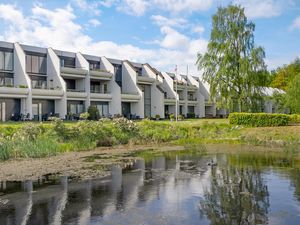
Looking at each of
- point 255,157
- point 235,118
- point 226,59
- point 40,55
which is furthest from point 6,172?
point 40,55

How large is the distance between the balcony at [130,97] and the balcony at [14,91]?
14.8 metres

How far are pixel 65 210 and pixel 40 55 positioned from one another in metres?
42.9

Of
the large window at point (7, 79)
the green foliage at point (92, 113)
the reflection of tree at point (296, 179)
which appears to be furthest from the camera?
the green foliage at point (92, 113)

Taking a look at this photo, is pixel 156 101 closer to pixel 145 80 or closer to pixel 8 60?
pixel 145 80

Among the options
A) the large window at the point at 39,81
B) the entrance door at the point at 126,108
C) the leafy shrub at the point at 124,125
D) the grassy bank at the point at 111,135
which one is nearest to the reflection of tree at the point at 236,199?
the grassy bank at the point at 111,135

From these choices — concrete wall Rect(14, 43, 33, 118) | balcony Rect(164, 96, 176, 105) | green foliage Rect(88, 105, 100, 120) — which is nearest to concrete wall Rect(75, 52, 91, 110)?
green foliage Rect(88, 105, 100, 120)

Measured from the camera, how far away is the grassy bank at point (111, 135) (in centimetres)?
1850

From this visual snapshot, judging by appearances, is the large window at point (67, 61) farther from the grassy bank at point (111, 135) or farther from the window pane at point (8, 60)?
the grassy bank at point (111, 135)

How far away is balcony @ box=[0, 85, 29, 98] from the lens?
4041 cm

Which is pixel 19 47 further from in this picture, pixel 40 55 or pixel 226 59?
pixel 226 59

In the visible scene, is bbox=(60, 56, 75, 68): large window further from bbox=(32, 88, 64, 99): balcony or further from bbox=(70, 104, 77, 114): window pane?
bbox=(32, 88, 64, 99): balcony

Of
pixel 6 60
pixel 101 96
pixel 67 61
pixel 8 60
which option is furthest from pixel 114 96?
pixel 6 60

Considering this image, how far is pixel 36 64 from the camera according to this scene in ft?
158

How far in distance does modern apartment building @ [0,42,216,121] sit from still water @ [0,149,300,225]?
106 feet
